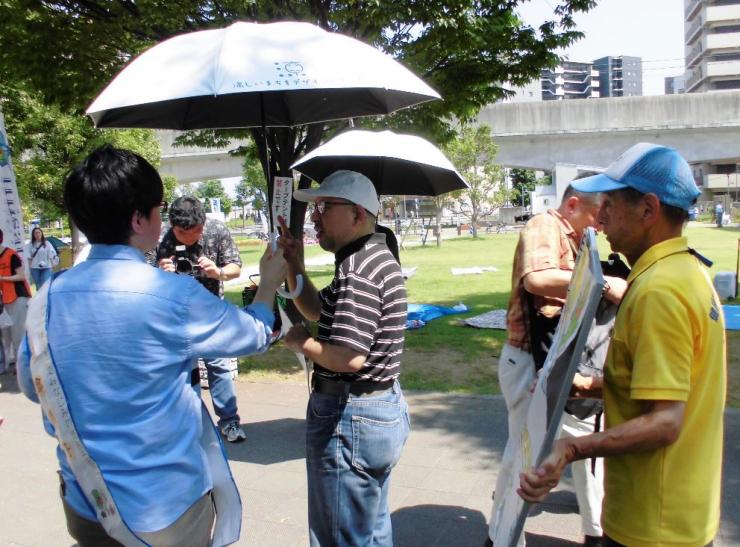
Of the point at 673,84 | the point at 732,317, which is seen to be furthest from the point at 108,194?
the point at 673,84

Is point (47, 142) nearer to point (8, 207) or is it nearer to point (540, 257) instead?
point (8, 207)

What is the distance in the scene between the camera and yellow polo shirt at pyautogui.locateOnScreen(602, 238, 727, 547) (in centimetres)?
164

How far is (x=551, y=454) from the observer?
1603 mm

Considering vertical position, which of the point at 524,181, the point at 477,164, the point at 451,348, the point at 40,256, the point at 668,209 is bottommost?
the point at 451,348

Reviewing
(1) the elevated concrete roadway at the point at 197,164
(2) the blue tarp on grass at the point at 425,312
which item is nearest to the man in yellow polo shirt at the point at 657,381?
(2) the blue tarp on grass at the point at 425,312

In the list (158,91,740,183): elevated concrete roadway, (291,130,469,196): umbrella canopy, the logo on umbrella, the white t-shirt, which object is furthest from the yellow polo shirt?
(158,91,740,183): elevated concrete roadway

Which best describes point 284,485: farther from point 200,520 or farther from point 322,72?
point 322,72

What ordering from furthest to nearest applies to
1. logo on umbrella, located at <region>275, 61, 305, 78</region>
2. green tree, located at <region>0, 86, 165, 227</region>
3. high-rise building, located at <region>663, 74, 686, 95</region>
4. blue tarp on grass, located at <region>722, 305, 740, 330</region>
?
high-rise building, located at <region>663, 74, 686, 95</region>, green tree, located at <region>0, 86, 165, 227</region>, blue tarp on grass, located at <region>722, 305, 740, 330</region>, logo on umbrella, located at <region>275, 61, 305, 78</region>

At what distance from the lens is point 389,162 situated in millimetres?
4949

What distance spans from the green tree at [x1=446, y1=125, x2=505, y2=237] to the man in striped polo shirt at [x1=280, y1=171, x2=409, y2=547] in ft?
86.9

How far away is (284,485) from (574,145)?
32.3 m

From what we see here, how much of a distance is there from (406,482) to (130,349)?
9.84 ft

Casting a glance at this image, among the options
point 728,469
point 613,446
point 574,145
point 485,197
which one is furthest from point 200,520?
point 574,145

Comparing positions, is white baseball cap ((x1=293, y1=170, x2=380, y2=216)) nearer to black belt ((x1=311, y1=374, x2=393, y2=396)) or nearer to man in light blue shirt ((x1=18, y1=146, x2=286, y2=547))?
black belt ((x1=311, y1=374, x2=393, y2=396))
